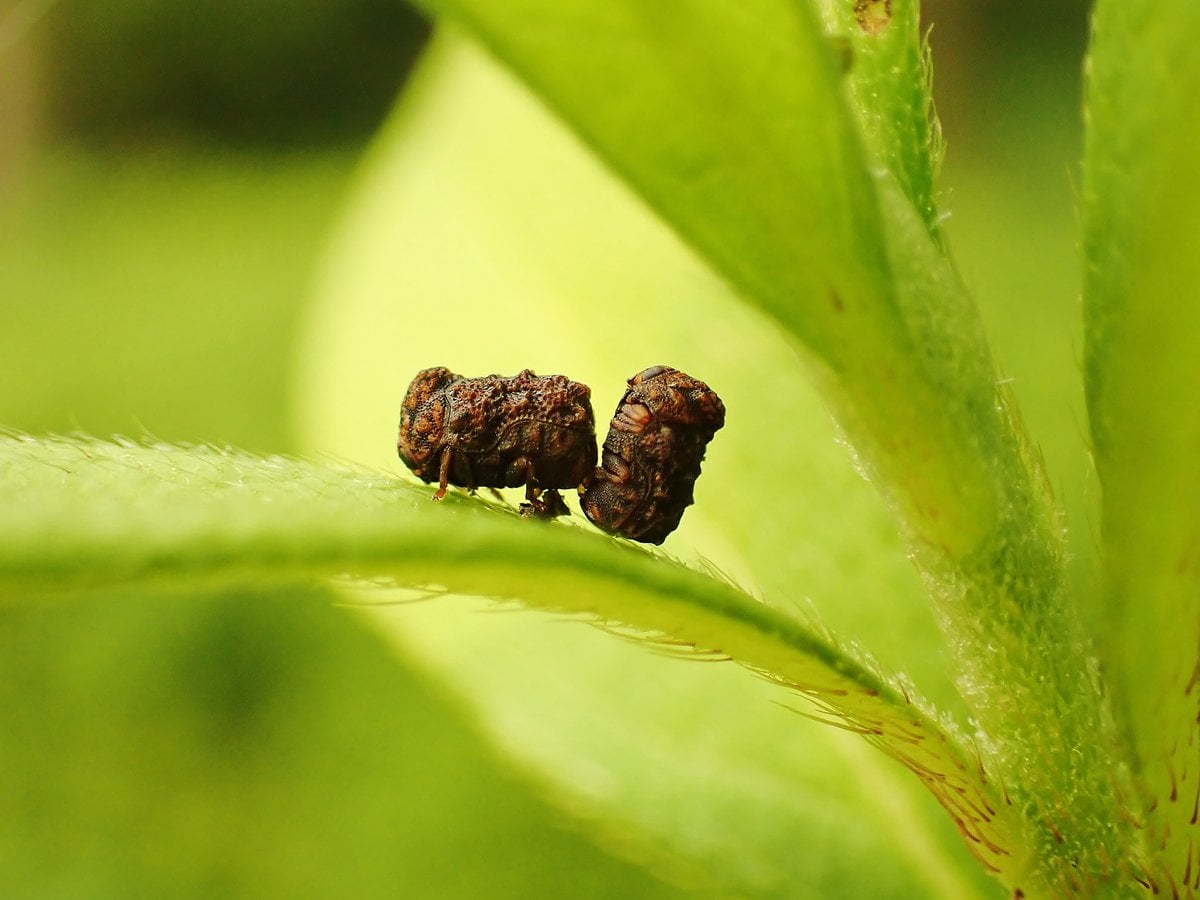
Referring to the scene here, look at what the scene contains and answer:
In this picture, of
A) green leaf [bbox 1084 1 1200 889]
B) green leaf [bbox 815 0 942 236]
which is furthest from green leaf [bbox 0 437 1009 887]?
green leaf [bbox 815 0 942 236]

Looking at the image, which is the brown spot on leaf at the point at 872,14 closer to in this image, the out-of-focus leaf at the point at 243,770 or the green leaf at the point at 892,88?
the green leaf at the point at 892,88

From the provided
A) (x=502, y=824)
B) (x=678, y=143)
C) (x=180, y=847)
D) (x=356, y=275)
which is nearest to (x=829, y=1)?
(x=678, y=143)

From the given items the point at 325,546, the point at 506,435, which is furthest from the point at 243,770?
the point at 325,546

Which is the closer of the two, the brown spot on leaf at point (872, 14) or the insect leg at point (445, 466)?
the brown spot on leaf at point (872, 14)

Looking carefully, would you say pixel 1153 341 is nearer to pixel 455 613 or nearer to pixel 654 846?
pixel 654 846

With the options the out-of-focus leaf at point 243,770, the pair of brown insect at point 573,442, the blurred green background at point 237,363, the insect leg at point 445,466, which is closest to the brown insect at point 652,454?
the pair of brown insect at point 573,442

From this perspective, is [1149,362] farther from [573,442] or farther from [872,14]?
[573,442]
